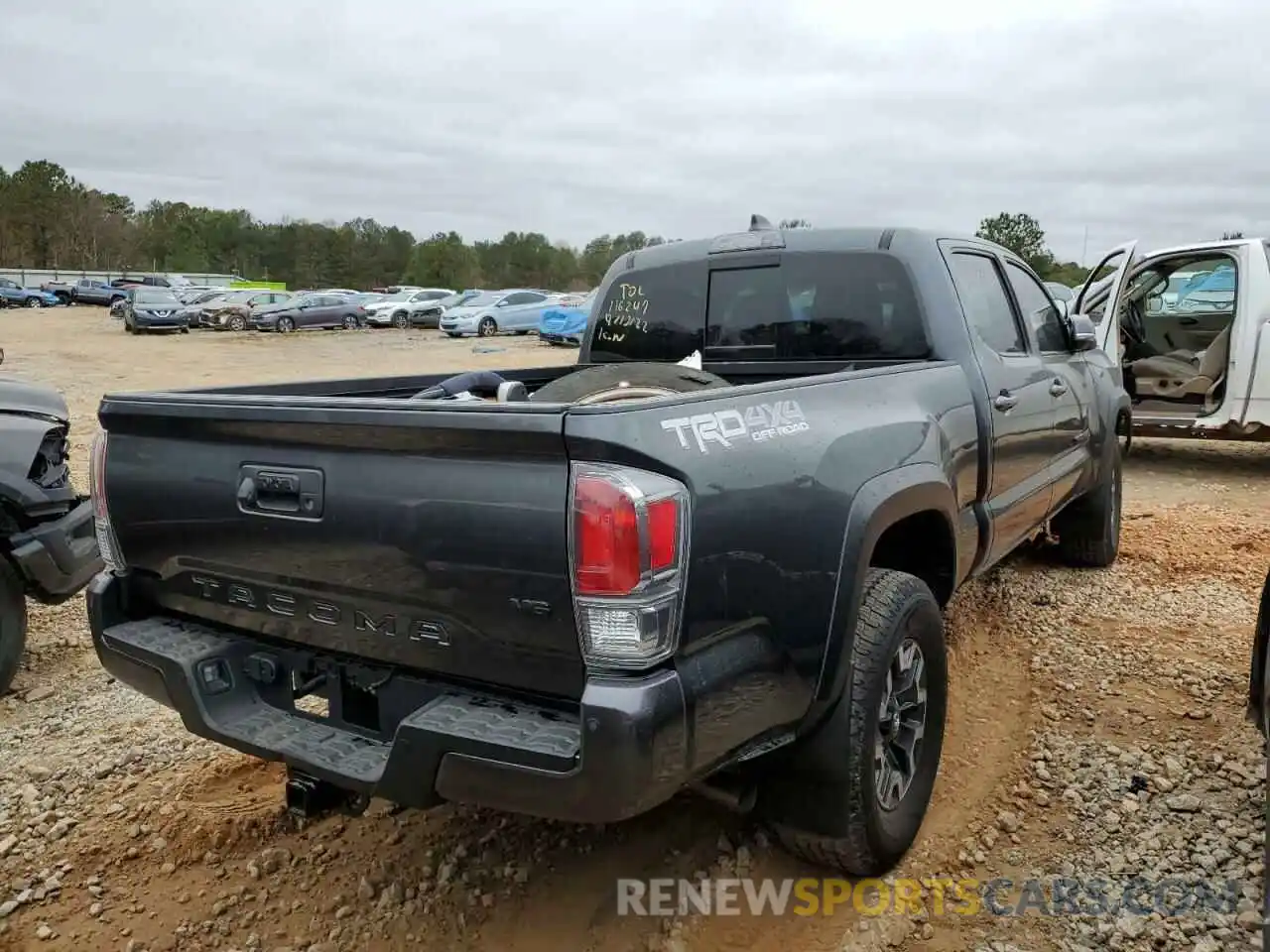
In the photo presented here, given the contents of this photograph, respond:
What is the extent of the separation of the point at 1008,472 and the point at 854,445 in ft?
5.00

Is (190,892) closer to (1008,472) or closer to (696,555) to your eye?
(696,555)

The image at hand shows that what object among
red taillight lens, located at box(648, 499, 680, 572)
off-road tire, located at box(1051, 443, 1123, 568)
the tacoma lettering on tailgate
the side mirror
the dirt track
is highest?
the side mirror

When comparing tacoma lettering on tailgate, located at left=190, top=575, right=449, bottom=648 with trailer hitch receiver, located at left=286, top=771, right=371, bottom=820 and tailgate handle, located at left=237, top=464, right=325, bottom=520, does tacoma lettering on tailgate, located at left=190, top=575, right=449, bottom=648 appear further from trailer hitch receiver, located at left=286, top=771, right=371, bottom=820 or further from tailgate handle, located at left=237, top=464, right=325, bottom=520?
trailer hitch receiver, located at left=286, top=771, right=371, bottom=820

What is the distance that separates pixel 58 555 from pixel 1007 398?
13.0ft

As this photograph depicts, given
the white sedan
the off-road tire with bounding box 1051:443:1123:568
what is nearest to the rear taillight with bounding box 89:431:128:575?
the off-road tire with bounding box 1051:443:1123:568

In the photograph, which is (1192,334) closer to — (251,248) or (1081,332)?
(1081,332)

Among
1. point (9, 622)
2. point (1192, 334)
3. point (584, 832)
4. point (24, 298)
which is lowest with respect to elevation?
point (584, 832)

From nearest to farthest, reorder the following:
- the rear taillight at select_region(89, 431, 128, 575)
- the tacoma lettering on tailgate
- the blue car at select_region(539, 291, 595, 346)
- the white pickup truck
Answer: the tacoma lettering on tailgate
the rear taillight at select_region(89, 431, 128, 575)
the white pickup truck
the blue car at select_region(539, 291, 595, 346)

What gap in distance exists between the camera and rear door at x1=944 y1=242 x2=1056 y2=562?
→ 12.7ft

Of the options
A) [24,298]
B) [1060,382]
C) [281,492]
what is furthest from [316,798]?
[24,298]

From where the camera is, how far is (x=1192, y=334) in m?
10.4

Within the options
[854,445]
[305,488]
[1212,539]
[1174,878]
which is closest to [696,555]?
[854,445]

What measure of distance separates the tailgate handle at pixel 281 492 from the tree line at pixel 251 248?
237 feet

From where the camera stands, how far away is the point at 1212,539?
6.64m
